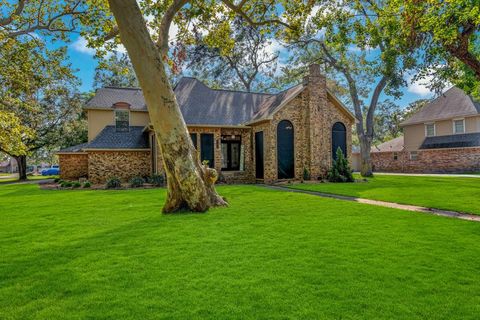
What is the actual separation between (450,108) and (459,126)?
200 centimetres

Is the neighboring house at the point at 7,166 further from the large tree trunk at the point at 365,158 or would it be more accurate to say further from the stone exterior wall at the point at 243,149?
the large tree trunk at the point at 365,158

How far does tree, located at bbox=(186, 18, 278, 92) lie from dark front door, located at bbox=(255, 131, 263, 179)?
12.6 meters

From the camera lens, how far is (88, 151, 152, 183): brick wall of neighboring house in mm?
19516

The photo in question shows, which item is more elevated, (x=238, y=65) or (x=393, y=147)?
(x=238, y=65)

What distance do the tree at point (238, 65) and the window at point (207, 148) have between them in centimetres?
1296

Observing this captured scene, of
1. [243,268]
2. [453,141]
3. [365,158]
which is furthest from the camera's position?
[453,141]

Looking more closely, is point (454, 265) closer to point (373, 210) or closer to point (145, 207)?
point (373, 210)

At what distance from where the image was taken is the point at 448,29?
10391 millimetres

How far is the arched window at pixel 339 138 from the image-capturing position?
20.0 meters

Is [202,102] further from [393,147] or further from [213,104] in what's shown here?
[393,147]

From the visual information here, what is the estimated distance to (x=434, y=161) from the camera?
2998 centimetres

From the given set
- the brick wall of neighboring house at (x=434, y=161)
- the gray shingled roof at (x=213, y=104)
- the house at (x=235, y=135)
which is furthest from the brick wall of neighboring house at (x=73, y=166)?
the brick wall of neighboring house at (x=434, y=161)

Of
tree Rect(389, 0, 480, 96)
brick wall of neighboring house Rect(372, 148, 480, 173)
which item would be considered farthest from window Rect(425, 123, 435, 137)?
tree Rect(389, 0, 480, 96)

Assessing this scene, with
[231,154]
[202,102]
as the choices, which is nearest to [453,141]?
[231,154]
